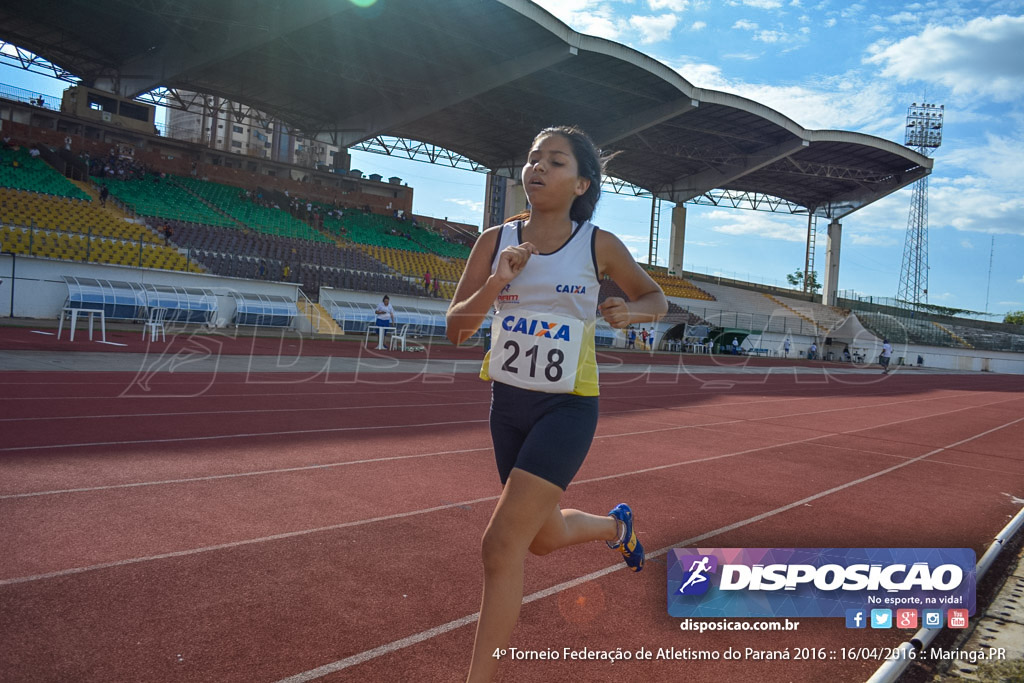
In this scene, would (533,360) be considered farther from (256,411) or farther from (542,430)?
(256,411)

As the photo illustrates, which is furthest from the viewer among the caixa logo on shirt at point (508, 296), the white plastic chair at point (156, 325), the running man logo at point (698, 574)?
the white plastic chair at point (156, 325)

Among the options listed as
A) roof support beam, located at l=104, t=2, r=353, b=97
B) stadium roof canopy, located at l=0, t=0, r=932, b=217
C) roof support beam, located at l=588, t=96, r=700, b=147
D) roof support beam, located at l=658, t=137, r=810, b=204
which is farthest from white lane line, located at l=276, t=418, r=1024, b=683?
roof support beam, located at l=658, t=137, r=810, b=204

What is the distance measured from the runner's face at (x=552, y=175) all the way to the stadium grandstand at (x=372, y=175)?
2096 centimetres

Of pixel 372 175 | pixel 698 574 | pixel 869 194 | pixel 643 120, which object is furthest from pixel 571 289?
pixel 869 194

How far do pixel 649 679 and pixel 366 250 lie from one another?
32.9 meters

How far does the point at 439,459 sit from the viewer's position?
22.8 feet

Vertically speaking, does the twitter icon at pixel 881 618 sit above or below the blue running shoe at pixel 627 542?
below

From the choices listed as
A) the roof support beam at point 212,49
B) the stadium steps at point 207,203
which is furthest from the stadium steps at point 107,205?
the roof support beam at point 212,49

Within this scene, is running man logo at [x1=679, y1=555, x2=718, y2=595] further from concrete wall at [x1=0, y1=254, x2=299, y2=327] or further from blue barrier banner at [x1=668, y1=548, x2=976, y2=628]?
concrete wall at [x1=0, y1=254, x2=299, y2=327]

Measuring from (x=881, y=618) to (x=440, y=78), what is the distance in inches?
1312

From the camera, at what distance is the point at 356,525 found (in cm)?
457

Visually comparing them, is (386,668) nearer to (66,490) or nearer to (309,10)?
(66,490)

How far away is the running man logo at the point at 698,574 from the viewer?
12.1 ft

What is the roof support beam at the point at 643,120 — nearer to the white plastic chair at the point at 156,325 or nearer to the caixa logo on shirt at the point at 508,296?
the white plastic chair at the point at 156,325
